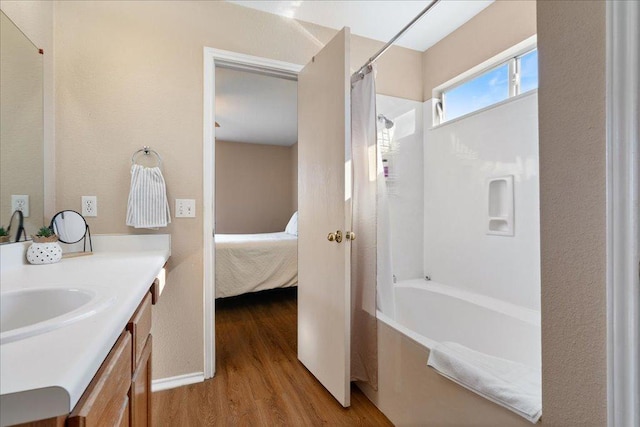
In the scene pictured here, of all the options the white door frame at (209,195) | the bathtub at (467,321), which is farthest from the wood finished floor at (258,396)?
the bathtub at (467,321)

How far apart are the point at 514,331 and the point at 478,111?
145cm

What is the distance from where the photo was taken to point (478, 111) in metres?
2.10

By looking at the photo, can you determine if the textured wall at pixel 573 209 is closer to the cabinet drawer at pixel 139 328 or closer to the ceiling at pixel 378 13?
the cabinet drawer at pixel 139 328

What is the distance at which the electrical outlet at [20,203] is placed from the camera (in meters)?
1.26

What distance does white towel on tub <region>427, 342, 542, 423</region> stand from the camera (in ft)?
3.07

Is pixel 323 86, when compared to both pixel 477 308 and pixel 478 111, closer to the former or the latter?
pixel 478 111

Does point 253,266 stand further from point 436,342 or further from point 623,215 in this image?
point 623,215

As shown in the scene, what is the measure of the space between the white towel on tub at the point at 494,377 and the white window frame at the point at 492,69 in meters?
1.62

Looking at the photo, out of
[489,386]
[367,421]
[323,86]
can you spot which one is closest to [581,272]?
[489,386]

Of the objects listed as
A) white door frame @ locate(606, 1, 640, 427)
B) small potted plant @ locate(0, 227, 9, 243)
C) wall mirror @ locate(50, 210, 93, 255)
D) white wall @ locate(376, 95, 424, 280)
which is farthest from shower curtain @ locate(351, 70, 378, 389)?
small potted plant @ locate(0, 227, 9, 243)

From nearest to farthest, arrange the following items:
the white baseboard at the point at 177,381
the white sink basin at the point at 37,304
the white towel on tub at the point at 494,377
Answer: the white sink basin at the point at 37,304 < the white towel on tub at the point at 494,377 < the white baseboard at the point at 177,381

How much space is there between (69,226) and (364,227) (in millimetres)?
1625

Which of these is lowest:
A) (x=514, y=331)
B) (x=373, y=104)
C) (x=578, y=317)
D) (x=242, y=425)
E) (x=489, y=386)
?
(x=242, y=425)

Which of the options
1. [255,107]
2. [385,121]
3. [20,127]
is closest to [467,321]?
[385,121]
